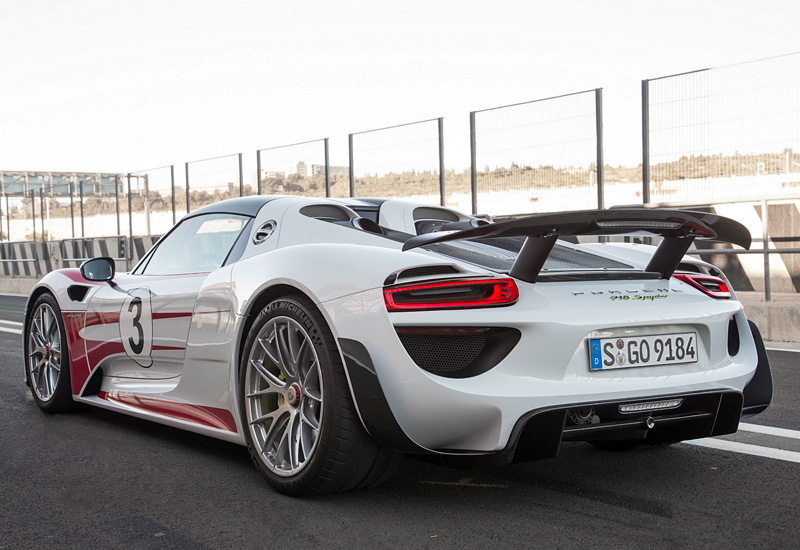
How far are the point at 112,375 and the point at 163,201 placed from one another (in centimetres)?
1603

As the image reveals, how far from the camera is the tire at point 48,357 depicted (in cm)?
507

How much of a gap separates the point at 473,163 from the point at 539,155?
51.4 inches

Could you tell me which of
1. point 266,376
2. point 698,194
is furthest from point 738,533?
point 698,194

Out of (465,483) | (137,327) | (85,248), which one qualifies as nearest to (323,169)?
(85,248)

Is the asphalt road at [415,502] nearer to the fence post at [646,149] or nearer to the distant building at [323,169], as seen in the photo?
the fence post at [646,149]

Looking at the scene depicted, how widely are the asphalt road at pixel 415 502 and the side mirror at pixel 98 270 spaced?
2.96ft

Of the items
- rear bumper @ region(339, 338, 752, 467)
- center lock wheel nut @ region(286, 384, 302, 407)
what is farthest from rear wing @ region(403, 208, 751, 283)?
center lock wheel nut @ region(286, 384, 302, 407)

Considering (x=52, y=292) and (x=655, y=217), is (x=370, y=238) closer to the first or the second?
(x=655, y=217)

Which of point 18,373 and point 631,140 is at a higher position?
point 631,140

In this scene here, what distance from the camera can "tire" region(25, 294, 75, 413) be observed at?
5070 millimetres

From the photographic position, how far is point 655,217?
303 cm

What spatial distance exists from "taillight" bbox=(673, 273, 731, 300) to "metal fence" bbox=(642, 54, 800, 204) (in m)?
6.06

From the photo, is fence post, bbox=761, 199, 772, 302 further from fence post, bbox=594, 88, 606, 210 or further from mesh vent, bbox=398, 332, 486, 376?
mesh vent, bbox=398, 332, 486, 376

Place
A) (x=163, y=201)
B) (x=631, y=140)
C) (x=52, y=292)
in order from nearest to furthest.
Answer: (x=52, y=292) → (x=631, y=140) → (x=163, y=201)
